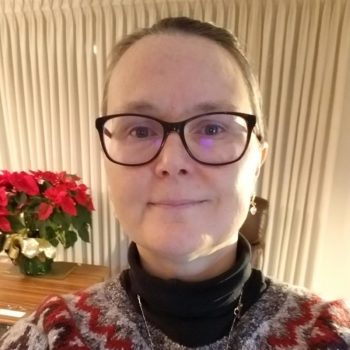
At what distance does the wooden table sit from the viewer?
1.25m

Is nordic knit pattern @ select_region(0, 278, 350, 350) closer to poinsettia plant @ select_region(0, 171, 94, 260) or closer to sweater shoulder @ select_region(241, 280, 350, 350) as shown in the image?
sweater shoulder @ select_region(241, 280, 350, 350)

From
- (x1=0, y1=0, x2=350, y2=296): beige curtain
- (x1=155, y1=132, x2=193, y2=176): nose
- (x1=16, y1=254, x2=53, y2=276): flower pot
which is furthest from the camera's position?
(x1=0, y1=0, x2=350, y2=296): beige curtain

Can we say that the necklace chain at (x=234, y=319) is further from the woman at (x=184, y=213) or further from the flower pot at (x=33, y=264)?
the flower pot at (x=33, y=264)

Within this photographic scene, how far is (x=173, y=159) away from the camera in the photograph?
0.48 meters

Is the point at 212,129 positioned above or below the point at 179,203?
above

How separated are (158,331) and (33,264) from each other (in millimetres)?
1047

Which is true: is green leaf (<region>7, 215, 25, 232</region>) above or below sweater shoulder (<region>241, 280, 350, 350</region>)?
below

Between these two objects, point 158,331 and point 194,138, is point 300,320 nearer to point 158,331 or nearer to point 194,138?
point 158,331

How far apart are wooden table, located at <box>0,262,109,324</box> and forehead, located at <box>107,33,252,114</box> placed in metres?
0.98

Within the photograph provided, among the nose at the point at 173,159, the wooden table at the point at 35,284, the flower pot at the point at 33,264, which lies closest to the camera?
the nose at the point at 173,159

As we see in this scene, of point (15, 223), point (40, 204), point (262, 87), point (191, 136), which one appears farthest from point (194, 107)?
point (262, 87)

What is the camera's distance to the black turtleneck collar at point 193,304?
1.78ft

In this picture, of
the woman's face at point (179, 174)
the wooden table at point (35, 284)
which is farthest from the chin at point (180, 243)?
the wooden table at point (35, 284)

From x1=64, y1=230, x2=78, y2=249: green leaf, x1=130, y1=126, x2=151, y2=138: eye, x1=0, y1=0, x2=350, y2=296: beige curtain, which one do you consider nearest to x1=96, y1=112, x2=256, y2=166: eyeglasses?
x1=130, y1=126, x2=151, y2=138: eye
